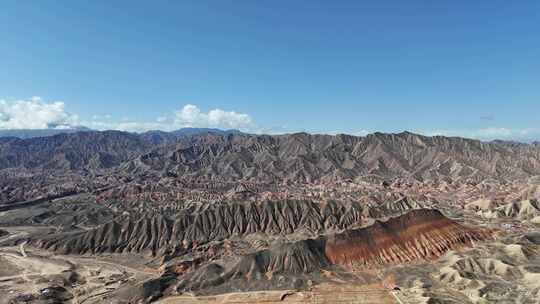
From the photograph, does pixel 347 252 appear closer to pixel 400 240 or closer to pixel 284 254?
pixel 284 254

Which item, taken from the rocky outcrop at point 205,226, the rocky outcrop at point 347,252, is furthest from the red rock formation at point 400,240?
the rocky outcrop at point 205,226

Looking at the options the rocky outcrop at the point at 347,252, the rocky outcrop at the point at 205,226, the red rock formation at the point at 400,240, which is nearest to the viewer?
the rocky outcrop at the point at 347,252

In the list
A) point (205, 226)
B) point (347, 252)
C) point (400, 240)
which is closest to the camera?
point (347, 252)

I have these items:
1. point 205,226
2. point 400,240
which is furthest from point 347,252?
point 205,226

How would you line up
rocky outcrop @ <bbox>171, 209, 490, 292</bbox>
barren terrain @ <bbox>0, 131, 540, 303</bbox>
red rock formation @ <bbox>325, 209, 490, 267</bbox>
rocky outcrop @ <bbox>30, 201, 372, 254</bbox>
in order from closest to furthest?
1. barren terrain @ <bbox>0, 131, 540, 303</bbox>
2. rocky outcrop @ <bbox>171, 209, 490, 292</bbox>
3. red rock formation @ <bbox>325, 209, 490, 267</bbox>
4. rocky outcrop @ <bbox>30, 201, 372, 254</bbox>

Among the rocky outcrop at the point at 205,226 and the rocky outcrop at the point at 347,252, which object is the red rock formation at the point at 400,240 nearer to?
the rocky outcrop at the point at 347,252

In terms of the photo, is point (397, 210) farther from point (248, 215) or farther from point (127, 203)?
point (127, 203)

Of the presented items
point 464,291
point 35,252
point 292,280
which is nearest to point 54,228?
point 35,252

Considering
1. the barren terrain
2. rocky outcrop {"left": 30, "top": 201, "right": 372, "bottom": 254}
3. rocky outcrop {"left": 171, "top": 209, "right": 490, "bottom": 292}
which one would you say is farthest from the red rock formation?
rocky outcrop {"left": 30, "top": 201, "right": 372, "bottom": 254}

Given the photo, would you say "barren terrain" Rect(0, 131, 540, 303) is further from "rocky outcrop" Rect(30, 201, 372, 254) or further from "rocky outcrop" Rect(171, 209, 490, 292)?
"rocky outcrop" Rect(30, 201, 372, 254)
